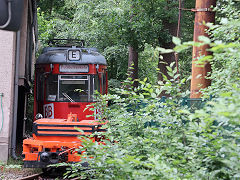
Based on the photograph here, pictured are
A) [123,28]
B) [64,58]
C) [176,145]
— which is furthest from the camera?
[123,28]

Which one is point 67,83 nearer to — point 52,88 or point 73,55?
point 52,88

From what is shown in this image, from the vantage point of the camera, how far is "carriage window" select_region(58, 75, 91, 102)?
11992 mm

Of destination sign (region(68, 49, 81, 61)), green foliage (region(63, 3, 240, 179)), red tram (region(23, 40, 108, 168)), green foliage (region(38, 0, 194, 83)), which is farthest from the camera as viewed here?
green foliage (region(38, 0, 194, 83))

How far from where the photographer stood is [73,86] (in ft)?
39.6

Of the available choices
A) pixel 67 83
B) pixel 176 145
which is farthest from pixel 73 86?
pixel 176 145

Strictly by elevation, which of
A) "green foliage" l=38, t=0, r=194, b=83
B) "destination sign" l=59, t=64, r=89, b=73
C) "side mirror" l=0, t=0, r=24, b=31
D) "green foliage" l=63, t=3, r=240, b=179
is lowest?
"green foliage" l=63, t=3, r=240, b=179

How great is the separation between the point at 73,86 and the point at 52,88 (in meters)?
0.61

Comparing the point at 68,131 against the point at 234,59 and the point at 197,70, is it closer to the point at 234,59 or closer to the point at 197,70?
the point at 197,70

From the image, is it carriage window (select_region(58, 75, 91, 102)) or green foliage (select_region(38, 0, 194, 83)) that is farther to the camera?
green foliage (select_region(38, 0, 194, 83))

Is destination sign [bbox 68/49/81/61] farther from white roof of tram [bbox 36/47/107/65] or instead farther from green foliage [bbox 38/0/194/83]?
green foliage [bbox 38/0/194/83]

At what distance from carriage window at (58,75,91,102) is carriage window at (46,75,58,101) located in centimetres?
13

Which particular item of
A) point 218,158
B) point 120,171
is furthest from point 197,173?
point 120,171

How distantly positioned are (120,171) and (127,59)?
19397mm

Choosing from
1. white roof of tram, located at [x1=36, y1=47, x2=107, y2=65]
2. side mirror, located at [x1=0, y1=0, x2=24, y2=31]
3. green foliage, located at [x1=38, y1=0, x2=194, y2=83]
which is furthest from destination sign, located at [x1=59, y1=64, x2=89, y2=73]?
side mirror, located at [x1=0, y1=0, x2=24, y2=31]
